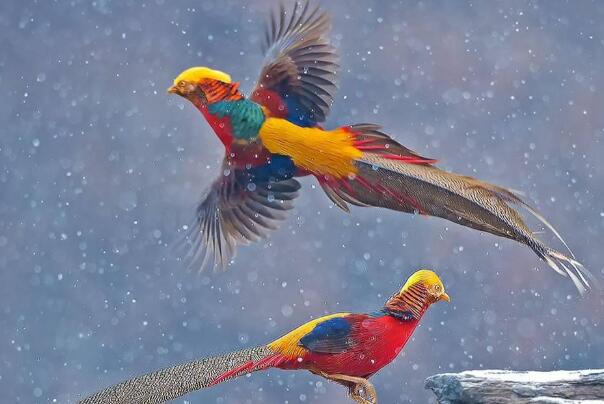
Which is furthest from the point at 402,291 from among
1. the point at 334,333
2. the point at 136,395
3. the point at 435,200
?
the point at 136,395

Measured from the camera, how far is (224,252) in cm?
201

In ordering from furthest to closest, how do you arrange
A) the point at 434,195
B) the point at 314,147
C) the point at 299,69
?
the point at 299,69 < the point at 314,147 < the point at 434,195

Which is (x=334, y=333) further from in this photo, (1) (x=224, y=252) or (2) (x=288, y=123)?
(2) (x=288, y=123)

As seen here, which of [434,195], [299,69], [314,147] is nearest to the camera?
[434,195]

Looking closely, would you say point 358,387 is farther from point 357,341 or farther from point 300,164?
point 300,164

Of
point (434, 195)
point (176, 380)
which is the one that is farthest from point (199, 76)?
point (176, 380)

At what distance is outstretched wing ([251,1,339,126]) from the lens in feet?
6.34

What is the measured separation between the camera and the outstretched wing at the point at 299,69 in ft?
6.34

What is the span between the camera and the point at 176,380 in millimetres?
1832

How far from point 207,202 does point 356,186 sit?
44cm

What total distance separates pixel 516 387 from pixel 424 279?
0.36 metres

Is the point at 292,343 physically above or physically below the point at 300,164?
below

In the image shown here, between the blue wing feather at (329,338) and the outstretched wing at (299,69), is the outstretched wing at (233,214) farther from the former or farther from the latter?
the blue wing feather at (329,338)

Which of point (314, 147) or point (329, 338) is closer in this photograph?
point (314, 147)
